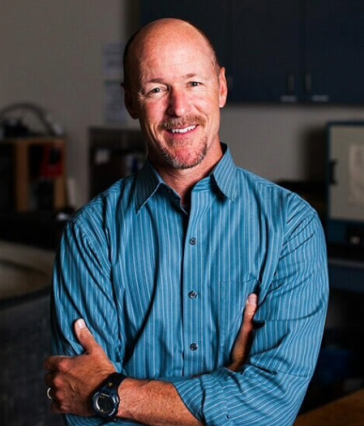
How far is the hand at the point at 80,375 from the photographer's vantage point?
61.6 inches

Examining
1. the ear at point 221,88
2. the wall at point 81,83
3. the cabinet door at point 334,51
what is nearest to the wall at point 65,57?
the wall at point 81,83

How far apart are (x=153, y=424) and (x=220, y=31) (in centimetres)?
300

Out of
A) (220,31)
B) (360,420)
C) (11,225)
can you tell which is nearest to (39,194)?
(11,225)

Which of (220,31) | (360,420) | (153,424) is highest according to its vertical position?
(220,31)

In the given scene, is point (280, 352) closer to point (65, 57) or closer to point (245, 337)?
point (245, 337)

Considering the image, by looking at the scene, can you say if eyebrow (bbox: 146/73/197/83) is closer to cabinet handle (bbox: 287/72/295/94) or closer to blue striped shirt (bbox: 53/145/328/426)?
blue striped shirt (bbox: 53/145/328/426)

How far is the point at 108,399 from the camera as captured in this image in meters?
1.52

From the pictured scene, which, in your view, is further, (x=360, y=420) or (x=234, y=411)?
(x=360, y=420)

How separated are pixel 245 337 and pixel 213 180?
0.97 ft

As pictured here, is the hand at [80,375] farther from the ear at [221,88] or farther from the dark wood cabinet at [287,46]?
the dark wood cabinet at [287,46]

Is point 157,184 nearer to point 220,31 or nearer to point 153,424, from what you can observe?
point 153,424

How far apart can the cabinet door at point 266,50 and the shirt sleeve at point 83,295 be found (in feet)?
8.32

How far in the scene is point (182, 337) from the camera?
1595 millimetres

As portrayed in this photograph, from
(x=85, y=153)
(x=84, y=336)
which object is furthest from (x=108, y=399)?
(x=85, y=153)
